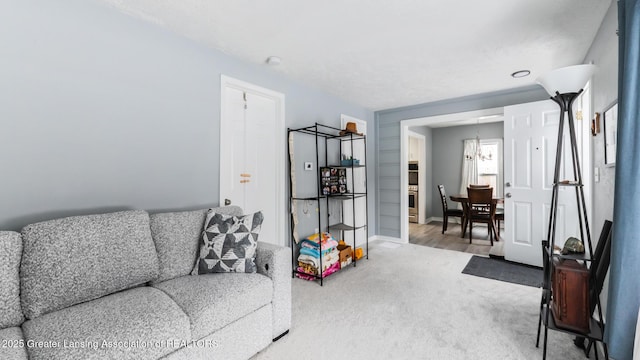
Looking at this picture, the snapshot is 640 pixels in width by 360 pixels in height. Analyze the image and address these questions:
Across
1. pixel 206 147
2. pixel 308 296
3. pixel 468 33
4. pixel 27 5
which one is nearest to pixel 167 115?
pixel 206 147

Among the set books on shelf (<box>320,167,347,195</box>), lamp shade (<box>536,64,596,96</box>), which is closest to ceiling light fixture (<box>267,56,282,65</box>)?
books on shelf (<box>320,167,347,195</box>)

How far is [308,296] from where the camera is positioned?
2.71 m

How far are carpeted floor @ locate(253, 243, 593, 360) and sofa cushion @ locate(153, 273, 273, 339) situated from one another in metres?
0.39

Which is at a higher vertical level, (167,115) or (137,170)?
(167,115)

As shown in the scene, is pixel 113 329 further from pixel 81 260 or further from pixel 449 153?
pixel 449 153

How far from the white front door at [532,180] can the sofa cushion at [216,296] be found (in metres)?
3.37

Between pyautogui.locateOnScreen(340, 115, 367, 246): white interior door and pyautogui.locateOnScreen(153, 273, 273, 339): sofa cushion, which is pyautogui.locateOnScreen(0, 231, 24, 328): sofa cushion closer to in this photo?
pyautogui.locateOnScreen(153, 273, 273, 339): sofa cushion

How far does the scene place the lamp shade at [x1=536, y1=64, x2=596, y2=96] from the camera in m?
1.72

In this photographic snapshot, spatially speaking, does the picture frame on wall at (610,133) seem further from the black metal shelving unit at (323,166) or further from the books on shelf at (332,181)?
the books on shelf at (332,181)

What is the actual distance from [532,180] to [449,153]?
3419 millimetres

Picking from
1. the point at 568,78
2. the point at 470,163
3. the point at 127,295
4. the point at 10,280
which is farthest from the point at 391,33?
the point at 470,163

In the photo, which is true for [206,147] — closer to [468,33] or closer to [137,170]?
[137,170]

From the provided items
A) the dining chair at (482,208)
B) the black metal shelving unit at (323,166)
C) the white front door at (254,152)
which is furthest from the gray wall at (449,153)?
the white front door at (254,152)

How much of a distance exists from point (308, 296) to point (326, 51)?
2.28m
